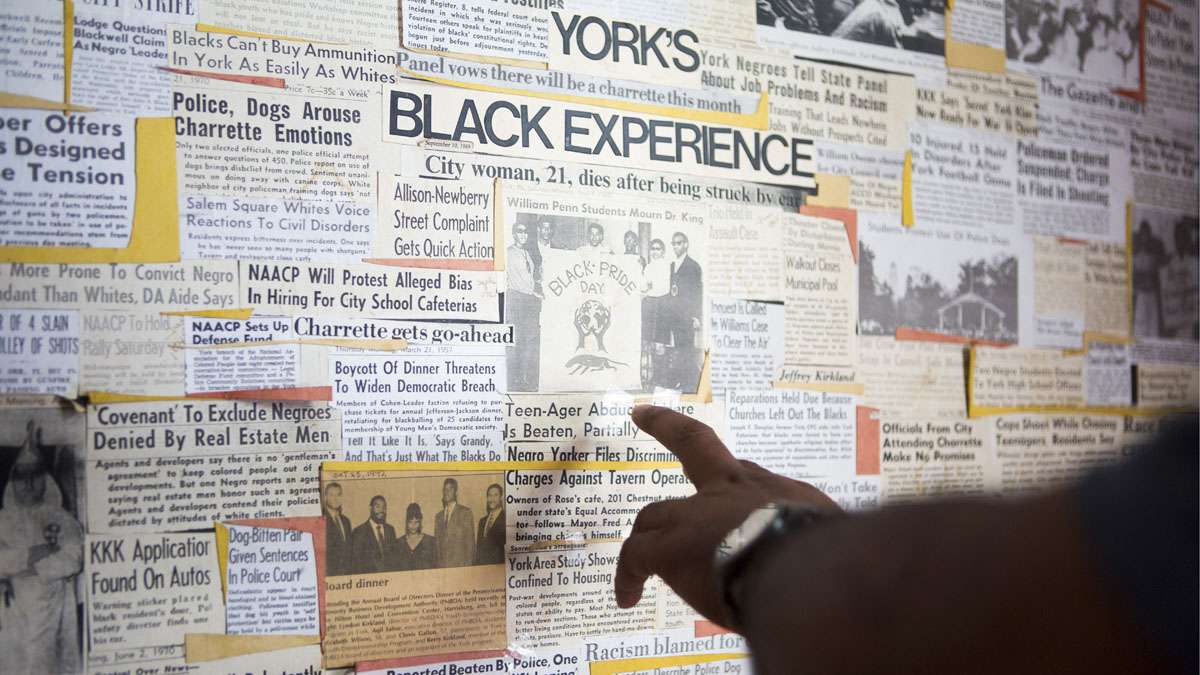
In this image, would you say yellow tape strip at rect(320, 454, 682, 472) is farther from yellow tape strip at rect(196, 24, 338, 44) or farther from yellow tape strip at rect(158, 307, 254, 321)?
yellow tape strip at rect(196, 24, 338, 44)

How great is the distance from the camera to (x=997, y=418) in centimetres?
99

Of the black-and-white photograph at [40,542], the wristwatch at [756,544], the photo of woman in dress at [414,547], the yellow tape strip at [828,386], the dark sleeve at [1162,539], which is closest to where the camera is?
the dark sleeve at [1162,539]

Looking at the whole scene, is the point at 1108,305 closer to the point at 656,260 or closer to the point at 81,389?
the point at 656,260

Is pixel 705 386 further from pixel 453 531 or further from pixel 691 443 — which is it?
pixel 453 531

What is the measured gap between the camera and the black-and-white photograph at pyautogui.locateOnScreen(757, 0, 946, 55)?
35.8 inches

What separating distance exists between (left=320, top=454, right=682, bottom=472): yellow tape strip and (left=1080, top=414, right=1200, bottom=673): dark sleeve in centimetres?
53

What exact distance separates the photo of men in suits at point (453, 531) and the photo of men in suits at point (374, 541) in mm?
45

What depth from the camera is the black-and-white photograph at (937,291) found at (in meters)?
0.94

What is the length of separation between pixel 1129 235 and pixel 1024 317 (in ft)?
0.72

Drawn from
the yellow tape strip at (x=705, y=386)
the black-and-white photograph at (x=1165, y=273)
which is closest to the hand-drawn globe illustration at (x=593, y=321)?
the yellow tape strip at (x=705, y=386)

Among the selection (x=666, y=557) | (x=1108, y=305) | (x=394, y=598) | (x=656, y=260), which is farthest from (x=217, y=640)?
(x=1108, y=305)

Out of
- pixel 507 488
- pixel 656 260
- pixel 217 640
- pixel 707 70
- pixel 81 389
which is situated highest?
pixel 707 70

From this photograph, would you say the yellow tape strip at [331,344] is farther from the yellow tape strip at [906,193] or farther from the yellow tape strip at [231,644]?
the yellow tape strip at [906,193]

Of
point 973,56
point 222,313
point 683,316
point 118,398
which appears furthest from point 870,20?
point 118,398
